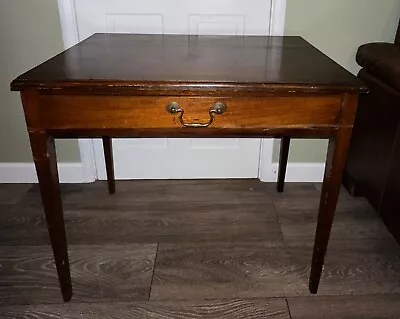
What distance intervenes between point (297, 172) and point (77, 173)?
3.35 ft

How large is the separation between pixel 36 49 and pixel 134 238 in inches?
33.3

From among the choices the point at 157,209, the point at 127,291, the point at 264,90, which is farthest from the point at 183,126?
the point at 157,209

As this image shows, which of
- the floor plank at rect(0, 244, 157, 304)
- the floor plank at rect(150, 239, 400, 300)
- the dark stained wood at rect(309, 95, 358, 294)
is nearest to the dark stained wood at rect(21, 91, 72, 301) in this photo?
the floor plank at rect(0, 244, 157, 304)

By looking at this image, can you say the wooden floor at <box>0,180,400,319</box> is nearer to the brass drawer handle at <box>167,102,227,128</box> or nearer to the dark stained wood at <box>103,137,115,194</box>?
the dark stained wood at <box>103,137,115,194</box>

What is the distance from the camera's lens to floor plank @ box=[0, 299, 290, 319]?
1144mm

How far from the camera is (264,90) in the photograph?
903 mm

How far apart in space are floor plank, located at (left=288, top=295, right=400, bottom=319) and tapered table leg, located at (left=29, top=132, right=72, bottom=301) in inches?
26.4

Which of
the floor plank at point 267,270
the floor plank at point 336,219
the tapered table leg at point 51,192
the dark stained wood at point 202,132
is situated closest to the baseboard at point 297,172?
the floor plank at point 336,219

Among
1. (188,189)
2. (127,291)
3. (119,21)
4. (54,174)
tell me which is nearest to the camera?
(54,174)

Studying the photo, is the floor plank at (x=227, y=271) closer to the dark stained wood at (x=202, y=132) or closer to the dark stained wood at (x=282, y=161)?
the dark stained wood at (x=282, y=161)

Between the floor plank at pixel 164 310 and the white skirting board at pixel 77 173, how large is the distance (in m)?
0.76

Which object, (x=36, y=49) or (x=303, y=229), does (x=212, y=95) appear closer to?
(x=303, y=229)

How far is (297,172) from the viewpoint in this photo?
1.87 metres

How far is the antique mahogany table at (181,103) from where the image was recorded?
898 mm
